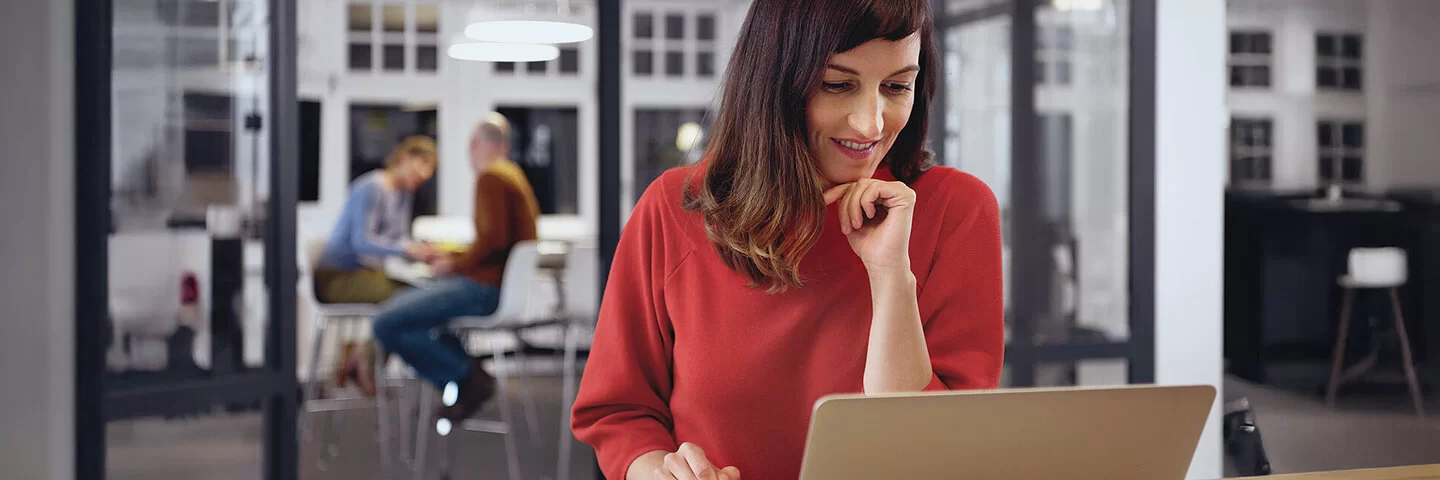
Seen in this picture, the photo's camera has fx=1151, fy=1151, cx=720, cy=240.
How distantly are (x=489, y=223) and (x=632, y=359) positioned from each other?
3.32 meters

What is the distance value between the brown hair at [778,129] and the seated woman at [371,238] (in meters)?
3.66

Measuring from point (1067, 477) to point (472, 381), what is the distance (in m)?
3.84

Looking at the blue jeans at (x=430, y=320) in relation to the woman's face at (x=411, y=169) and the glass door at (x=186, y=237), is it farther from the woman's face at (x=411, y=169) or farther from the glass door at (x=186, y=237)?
the glass door at (x=186, y=237)

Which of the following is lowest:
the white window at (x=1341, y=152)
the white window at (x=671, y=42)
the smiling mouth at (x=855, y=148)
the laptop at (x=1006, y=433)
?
Result: the laptop at (x=1006, y=433)

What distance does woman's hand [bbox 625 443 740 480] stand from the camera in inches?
41.6

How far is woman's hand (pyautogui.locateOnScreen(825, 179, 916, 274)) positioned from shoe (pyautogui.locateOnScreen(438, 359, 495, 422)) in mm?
3490

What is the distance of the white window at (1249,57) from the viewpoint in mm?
3324

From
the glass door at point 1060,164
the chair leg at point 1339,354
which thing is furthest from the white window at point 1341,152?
the glass door at point 1060,164

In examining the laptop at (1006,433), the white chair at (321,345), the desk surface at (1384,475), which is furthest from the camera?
the white chair at (321,345)

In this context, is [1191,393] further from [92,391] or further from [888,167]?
[92,391]

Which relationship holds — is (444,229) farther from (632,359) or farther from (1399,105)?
(632,359)

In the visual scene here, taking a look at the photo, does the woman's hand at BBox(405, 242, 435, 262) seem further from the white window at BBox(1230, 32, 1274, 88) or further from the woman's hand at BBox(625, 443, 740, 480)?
the woman's hand at BBox(625, 443, 740, 480)
